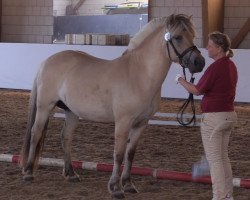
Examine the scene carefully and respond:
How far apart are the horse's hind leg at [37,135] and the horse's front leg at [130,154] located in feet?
Answer: 3.28

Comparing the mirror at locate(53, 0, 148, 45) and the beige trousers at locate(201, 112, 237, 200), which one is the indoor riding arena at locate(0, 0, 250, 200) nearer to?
the mirror at locate(53, 0, 148, 45)

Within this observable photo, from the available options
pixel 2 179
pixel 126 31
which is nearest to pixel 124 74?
pixel 2 179

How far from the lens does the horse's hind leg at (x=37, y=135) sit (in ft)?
21.5

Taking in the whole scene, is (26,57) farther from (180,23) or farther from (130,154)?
(180,23)

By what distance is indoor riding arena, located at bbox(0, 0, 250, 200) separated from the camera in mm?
6227

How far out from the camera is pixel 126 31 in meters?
19.3

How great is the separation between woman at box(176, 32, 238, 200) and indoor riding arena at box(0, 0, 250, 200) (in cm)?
80

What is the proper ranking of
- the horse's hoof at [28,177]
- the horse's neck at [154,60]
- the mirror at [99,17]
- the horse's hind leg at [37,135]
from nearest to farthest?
1. the horse's neck at [154,60]
2. the horse's hoof at [28,177]
3. the horse's hind leg at [37,135]
4. the mirror at [99,17]

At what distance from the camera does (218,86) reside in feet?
16.5

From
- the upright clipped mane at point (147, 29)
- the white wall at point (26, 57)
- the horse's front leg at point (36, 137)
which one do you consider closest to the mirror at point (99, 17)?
the white wall at point (26, 57)

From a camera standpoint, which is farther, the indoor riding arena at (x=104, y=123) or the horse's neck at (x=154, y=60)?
the indoor riding arena at (x=104, y=123)

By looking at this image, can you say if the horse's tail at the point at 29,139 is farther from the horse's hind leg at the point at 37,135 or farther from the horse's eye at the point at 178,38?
the horse's eye at the point at 178,38

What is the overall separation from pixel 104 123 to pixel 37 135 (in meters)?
4.58

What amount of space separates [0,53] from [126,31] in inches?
170
